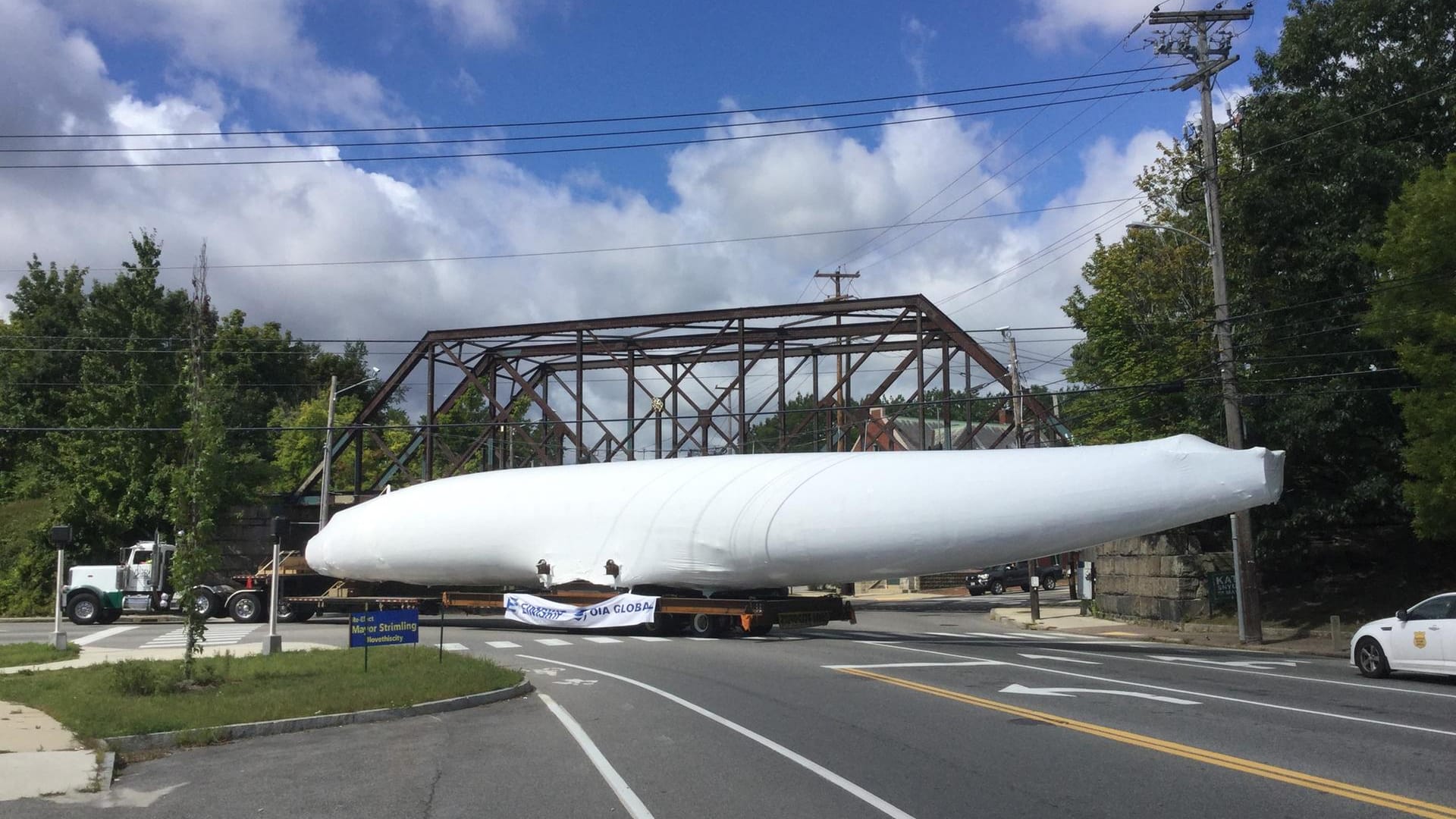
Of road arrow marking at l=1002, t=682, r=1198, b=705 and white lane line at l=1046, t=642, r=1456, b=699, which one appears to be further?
white lane line at l=1046, t=642, r=1456, b=699

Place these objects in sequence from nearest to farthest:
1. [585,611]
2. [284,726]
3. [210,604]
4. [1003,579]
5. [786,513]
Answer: [284,726] < [786,513] < [585,611] < [210,604] < [1003,579]

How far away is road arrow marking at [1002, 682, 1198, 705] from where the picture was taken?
46.6 feet

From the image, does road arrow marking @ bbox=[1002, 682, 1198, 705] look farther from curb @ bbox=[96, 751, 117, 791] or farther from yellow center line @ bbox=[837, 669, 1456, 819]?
curb @ bbox=[96, 751, 117, 791]

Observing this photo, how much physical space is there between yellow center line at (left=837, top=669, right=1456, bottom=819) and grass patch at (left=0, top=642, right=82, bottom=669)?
16.6 metres

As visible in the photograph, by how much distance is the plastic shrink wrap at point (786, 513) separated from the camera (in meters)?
20.7

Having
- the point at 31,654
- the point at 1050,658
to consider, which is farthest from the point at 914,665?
the point at 31,654

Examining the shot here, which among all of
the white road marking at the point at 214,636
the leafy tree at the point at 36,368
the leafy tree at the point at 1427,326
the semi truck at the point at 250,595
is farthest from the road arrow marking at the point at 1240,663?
the leafy tree at the point at 36,368

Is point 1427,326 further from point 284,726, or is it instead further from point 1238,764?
point 284,726

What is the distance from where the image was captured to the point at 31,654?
21266 millimetres

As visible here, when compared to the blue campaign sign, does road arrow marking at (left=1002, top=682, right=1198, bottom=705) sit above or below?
below

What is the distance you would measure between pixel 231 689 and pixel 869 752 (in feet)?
29.5

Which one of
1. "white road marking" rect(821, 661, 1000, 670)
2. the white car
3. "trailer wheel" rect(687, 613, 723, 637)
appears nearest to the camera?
the white car

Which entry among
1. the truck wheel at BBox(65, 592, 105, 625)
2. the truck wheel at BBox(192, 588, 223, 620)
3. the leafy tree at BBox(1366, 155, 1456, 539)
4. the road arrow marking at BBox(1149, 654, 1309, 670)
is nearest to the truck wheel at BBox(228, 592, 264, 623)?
the truck wheel at BBox(192, 588, 223, 620)

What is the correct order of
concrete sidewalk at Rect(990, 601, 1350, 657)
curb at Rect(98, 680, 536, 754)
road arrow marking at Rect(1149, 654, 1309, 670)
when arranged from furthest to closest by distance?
concrete sidewalk at Rect(990, 601, 1350, 657) → road arrow marking at Rect(1149, 654, 1309, 670) → curb at Rect(98, 680, 536, 754)
